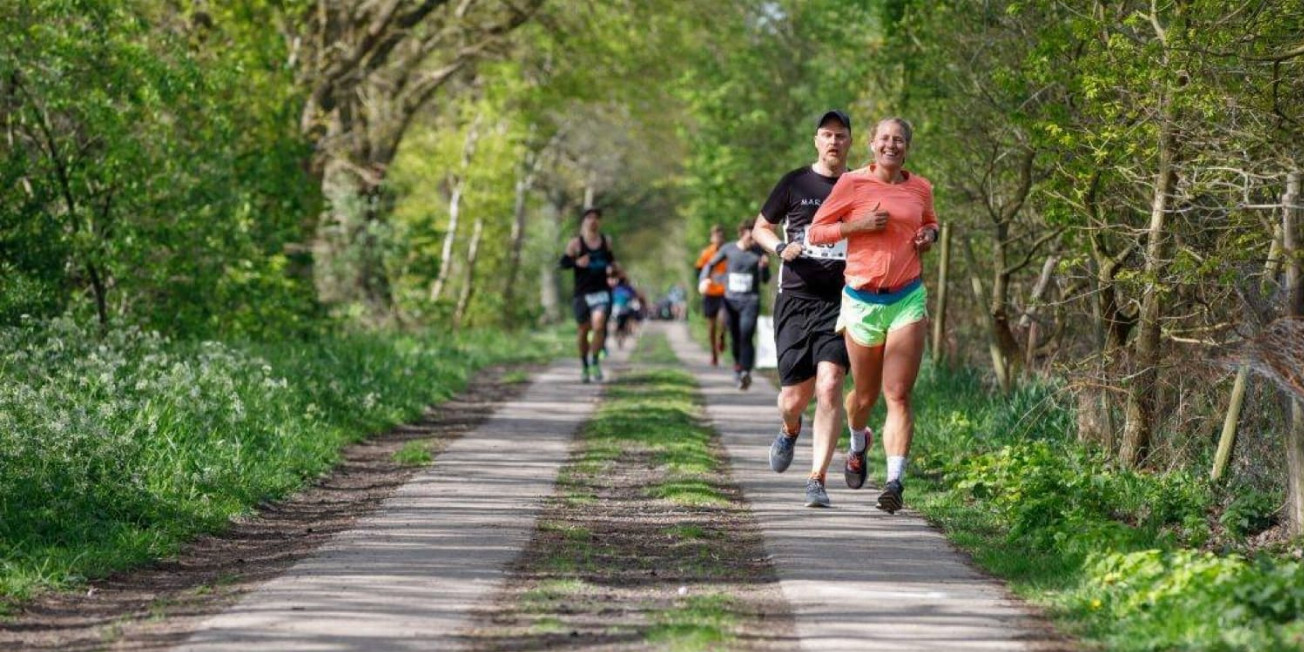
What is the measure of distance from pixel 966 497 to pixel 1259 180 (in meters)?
2.39

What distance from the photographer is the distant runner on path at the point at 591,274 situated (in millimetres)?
20219

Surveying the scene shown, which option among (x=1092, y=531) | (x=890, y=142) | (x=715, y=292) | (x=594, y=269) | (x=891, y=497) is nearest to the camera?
(x=1092, y=531)

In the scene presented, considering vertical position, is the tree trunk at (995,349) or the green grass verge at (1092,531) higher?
the tree trunk at (995,349)

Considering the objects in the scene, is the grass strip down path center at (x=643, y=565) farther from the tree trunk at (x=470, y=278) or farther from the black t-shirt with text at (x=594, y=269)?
the tree trunk at (x=470, y=278)

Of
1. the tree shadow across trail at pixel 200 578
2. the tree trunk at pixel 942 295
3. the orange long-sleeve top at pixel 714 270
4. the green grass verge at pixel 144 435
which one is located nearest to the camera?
the tree shadow across trail at pixel 200 578

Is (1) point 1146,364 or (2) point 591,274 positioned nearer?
(1) point 1146,364

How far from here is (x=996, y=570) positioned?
8.32m

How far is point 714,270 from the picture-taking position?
22.0 meters

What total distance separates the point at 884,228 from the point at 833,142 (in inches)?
35.8

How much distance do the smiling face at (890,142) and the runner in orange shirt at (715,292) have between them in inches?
450

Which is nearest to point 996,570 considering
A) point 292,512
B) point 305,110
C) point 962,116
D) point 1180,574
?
point 1180,574

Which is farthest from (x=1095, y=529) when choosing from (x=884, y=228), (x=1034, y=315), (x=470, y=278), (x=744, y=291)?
(x=470, y=278)

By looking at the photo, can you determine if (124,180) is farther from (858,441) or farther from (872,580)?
(872,580)

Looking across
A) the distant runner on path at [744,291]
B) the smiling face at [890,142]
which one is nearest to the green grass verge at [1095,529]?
the smiling face at [890,142]
